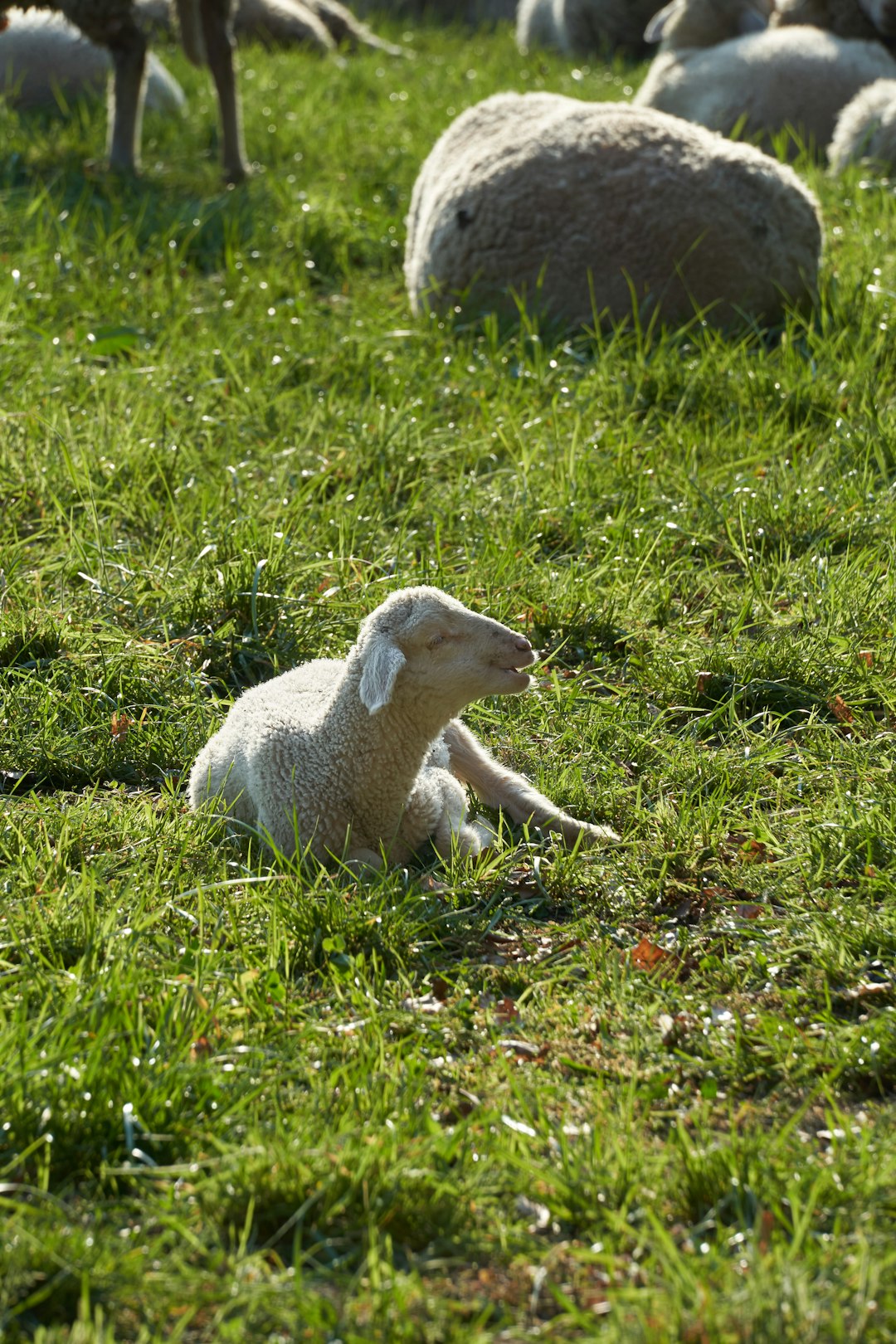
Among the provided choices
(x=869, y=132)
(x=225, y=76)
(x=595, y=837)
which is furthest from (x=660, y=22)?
(x=595, y=837)

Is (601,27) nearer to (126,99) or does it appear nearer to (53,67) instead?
(53,67)

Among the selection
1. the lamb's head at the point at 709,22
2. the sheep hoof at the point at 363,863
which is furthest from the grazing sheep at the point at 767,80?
the sheep hoof at the point at 363,863

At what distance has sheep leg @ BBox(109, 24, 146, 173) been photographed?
296 inches

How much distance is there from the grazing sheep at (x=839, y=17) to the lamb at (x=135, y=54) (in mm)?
3879

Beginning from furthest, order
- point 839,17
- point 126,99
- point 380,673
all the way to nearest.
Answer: point 839,17 → point 126,99 → point 380,673

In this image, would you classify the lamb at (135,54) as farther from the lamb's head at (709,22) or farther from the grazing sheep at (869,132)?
the grazing sheep at (869,132)

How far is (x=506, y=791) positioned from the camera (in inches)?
141

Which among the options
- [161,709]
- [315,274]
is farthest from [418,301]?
[161,709]

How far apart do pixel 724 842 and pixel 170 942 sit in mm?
1379

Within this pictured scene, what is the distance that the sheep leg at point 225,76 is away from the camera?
25.1 feet

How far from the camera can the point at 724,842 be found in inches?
136

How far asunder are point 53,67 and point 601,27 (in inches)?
208

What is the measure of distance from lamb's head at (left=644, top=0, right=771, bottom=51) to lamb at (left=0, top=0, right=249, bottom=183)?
294 cm

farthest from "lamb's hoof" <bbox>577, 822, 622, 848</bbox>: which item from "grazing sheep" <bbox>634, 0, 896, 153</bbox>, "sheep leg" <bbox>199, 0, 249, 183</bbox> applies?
"grazing sheep" <bbox>634, 0, 896, 153</bbox>
